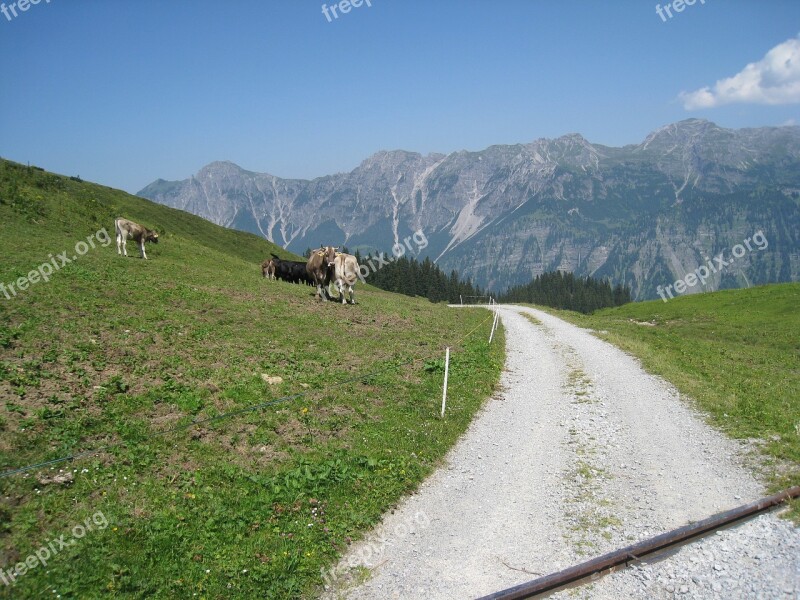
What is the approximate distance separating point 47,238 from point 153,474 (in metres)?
28.0

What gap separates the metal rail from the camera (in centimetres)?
733

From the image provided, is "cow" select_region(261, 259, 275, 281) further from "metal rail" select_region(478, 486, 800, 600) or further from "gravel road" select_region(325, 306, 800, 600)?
"metal rail" select_region(478, 486, 800, 600)

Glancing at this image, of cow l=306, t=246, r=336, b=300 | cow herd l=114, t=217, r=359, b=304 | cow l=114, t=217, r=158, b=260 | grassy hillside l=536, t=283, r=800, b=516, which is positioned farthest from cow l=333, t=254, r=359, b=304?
grassy hillside l=536, t=283, r=800, b=516

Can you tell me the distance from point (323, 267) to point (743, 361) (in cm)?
2517

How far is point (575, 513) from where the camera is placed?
979cm

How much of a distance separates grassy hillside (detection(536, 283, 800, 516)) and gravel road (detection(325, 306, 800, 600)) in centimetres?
96

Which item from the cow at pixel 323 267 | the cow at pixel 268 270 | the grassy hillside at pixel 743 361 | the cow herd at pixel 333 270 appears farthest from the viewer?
the cow at pixel 268 270

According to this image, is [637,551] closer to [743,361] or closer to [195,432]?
[195,432]

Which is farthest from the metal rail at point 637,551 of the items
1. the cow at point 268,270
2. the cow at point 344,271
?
the cow at point 268,270

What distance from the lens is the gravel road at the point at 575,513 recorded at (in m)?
7.65

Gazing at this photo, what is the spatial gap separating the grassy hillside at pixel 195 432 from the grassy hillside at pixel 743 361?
7751 mm

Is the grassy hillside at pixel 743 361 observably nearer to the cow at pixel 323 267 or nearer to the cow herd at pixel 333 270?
the cow herd at pixel 333 270

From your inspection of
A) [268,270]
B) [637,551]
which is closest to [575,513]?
[637,551]

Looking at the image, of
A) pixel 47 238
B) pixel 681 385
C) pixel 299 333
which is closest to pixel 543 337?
pixel 681 385
